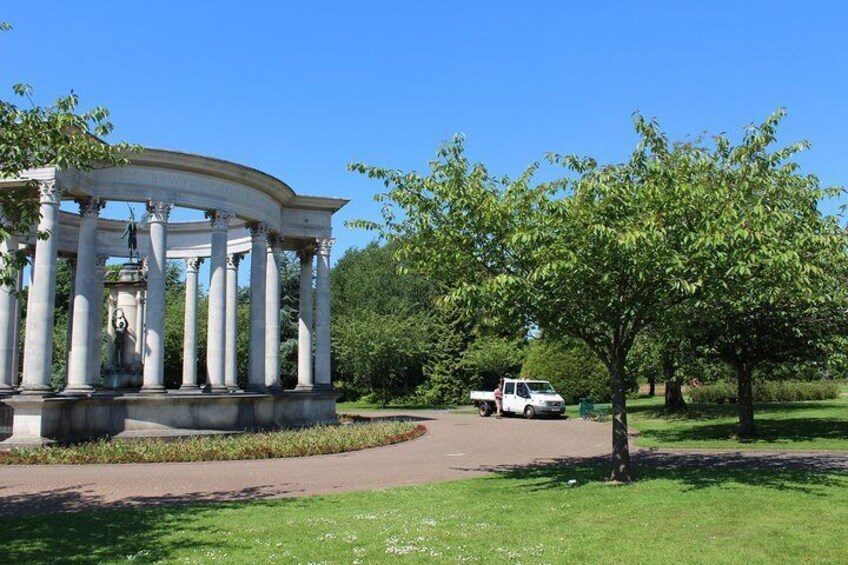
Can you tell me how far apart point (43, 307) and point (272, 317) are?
31.4 ft

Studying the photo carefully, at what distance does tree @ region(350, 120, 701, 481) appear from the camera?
12.3 metres

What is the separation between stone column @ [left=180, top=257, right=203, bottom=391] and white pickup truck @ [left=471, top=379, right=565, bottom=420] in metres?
17.3

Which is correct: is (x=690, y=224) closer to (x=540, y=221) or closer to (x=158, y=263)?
(x=540, y=221)

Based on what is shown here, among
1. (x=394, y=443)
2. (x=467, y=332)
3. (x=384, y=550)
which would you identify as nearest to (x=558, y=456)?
(x=394, y=443)

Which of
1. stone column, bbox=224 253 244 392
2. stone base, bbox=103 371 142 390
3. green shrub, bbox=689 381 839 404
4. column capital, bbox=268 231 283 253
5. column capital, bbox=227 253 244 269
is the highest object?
column capital, bbox=268 231 283 253

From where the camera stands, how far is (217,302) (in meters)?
26.8

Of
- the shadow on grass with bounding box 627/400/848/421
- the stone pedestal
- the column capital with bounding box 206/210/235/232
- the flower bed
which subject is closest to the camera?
the flower bed

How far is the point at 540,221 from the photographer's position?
13.2 metres

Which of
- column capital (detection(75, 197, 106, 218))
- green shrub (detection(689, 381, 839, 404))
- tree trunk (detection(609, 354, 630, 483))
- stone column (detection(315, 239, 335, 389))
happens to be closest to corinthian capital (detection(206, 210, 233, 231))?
column capital (detection(75, 197, 106, 218))

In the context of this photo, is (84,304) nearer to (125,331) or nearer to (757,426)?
(125,331)

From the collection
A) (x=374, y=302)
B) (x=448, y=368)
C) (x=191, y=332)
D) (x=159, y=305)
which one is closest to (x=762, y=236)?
(x=159, y=305)

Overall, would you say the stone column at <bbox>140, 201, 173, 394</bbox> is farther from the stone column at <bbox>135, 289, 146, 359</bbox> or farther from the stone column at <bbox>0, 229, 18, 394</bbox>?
the stone column at <bbox>0, 229, 18, 394</bbox>

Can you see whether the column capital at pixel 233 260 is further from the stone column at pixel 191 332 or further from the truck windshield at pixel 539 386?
the truck windshield at pixel 539 386

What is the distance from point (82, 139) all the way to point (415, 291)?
65750 mm
